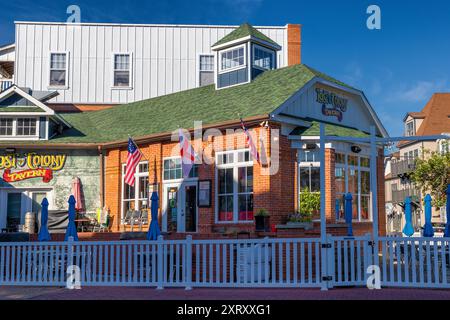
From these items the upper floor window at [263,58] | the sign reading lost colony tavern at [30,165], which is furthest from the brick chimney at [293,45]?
the sign reading lost colony tavern at [30,165]

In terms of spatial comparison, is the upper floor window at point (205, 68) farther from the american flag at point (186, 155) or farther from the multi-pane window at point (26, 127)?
the american flag at point (186, 155)

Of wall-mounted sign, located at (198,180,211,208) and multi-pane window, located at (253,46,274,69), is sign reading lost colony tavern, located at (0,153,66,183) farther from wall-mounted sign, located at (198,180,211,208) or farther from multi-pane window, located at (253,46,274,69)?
multi-pane window, located at (253,46,274,69)

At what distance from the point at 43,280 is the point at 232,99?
10.8 m

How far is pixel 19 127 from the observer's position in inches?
921

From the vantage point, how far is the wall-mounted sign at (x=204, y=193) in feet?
63.1

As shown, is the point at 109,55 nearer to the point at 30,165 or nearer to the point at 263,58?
the point at 30,165

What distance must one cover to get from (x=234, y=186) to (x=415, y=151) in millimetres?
35769

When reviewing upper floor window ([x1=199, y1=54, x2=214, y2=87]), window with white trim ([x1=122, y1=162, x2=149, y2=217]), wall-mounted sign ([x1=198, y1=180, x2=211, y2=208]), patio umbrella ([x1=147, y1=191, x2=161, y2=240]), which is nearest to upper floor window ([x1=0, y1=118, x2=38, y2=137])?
window with white trim ([x1=122, y1=162, x2=149, y2=217])

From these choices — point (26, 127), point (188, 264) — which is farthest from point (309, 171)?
point (26, 127)

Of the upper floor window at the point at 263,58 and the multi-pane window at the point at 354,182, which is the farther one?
the upper floor window at the point at 263,58

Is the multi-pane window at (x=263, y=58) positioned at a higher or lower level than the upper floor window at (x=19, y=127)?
higher

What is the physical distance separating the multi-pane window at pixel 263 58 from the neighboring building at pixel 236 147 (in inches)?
1.6

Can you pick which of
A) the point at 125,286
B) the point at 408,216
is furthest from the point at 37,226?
the point at 408,216

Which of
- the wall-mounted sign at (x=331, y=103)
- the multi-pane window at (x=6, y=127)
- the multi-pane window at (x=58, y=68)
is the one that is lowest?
the multi-pane window at (x=6, y=127)
